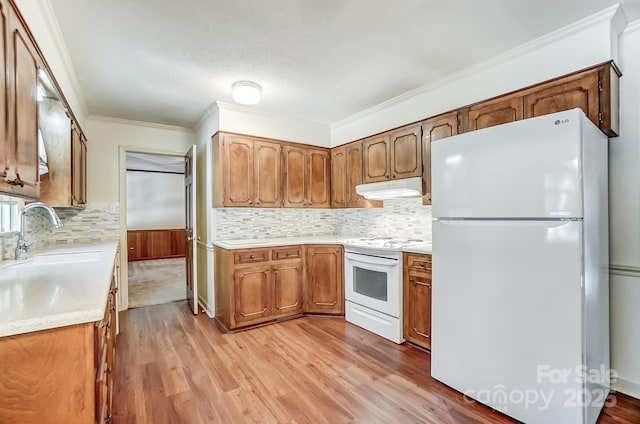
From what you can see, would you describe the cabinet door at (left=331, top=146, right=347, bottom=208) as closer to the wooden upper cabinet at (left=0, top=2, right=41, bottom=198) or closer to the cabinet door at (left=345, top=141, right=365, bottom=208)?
the cabinet door at (left=345, top=141, right=365, bottom=208)

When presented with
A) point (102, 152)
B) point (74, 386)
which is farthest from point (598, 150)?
point (102, 152)

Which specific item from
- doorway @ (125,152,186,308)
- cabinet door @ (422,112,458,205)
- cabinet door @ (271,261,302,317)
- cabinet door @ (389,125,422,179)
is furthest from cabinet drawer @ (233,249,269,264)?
doorway @ (125,152,186,308)

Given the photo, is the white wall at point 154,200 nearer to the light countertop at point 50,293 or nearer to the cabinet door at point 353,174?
the cabinet door at point 353,174

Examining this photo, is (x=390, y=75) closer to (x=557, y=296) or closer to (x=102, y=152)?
(x=557, y=296)

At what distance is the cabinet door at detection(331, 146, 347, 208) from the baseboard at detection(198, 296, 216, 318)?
207 centimetres

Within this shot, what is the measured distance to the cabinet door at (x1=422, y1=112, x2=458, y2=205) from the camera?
2774 mm

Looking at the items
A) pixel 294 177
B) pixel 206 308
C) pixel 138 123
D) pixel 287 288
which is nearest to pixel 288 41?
pixel 294 177

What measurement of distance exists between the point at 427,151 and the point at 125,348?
11.4 feet

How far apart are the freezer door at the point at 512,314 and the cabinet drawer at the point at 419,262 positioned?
47cm

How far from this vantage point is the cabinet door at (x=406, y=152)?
3.08 m

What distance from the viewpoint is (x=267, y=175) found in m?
3.73

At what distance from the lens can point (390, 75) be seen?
280 cm

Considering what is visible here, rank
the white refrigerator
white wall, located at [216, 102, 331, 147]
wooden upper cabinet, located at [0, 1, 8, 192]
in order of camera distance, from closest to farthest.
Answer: wooden upper cabinet, located at [0, 1, 8, 192] < the white refrigerator < white wall, located at [216, 102, 331, 147]

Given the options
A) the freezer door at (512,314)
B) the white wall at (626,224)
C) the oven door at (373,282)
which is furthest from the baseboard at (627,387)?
the oven door at (373,282)
